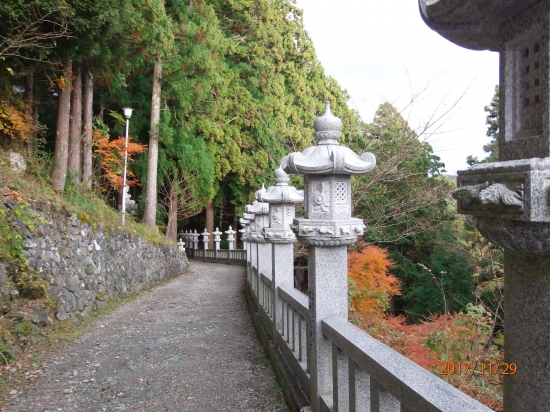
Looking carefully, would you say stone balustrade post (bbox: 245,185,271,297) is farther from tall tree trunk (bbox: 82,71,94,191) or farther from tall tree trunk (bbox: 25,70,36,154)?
tall tree trunk (bbox: 25,70,36,154)

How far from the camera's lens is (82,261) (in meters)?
8.65

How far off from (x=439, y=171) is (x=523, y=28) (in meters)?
16.7

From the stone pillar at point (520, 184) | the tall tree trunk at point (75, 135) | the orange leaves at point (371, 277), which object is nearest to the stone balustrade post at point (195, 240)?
the tall tree trunk at point (75, 135)

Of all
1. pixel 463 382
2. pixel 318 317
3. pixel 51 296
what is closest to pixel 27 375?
pixel 51 296

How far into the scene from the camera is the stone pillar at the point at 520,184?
4.24 feet

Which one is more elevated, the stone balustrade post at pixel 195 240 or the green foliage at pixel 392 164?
the green foliage at pixel 392 164

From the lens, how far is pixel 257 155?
18.3 m

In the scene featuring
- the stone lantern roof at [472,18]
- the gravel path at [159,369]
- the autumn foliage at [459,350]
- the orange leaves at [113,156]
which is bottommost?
the gravel path at [159,369]

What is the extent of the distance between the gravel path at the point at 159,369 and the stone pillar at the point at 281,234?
0.82 meters

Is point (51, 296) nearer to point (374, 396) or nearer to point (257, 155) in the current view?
point (374, 396)

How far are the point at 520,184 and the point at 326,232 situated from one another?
6.18 ft

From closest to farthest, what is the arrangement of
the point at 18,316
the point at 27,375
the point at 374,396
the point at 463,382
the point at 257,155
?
the point at 374,396
the point at 463,382
the point at 27,375
the point at 18,316
the point at 257,155

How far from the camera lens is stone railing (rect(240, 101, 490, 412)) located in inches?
76.5

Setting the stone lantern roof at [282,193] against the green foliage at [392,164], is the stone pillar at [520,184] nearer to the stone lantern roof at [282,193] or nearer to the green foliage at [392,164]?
the stone lantern roof at [282,193]
